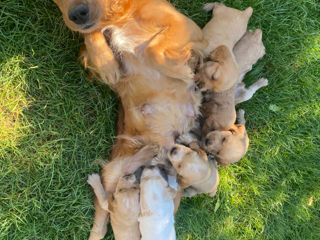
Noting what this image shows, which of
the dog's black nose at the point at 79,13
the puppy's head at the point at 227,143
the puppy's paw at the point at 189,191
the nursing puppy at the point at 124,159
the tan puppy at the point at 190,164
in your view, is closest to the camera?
the dog's black nose at the point at 79,13

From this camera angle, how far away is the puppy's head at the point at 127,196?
310 centimetres

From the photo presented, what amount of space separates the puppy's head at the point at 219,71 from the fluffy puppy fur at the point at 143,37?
0.18 m

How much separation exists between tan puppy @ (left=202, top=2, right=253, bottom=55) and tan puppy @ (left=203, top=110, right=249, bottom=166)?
773 mm

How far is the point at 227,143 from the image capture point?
3.21 m

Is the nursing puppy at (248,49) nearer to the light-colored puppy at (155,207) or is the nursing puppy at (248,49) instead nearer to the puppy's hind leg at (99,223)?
the light-colored puppy at (155,207)

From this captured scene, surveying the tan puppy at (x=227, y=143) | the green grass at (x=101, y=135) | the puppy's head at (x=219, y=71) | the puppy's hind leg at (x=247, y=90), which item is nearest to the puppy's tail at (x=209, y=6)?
the green grass at (x=101, y=135)

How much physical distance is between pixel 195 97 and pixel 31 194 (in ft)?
6.26

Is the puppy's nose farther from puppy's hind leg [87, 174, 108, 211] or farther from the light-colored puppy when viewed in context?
puppy's hind leg [87, 174, 108, 211]

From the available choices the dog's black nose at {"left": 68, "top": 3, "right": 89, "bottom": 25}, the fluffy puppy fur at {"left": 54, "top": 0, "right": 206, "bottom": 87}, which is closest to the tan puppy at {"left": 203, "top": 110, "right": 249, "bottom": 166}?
the fluffy puppy fur at {"left": 54, "top": 0, "right": 206, "bottom": 87}

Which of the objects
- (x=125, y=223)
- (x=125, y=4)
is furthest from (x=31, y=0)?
(x=125, y=223)

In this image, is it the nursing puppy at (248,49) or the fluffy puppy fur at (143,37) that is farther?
the nursing puppy at (248,49)

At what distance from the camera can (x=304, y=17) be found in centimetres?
395

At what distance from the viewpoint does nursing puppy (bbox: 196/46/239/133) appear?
3027mm

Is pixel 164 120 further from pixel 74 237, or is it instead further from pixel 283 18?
pixel 283 18
